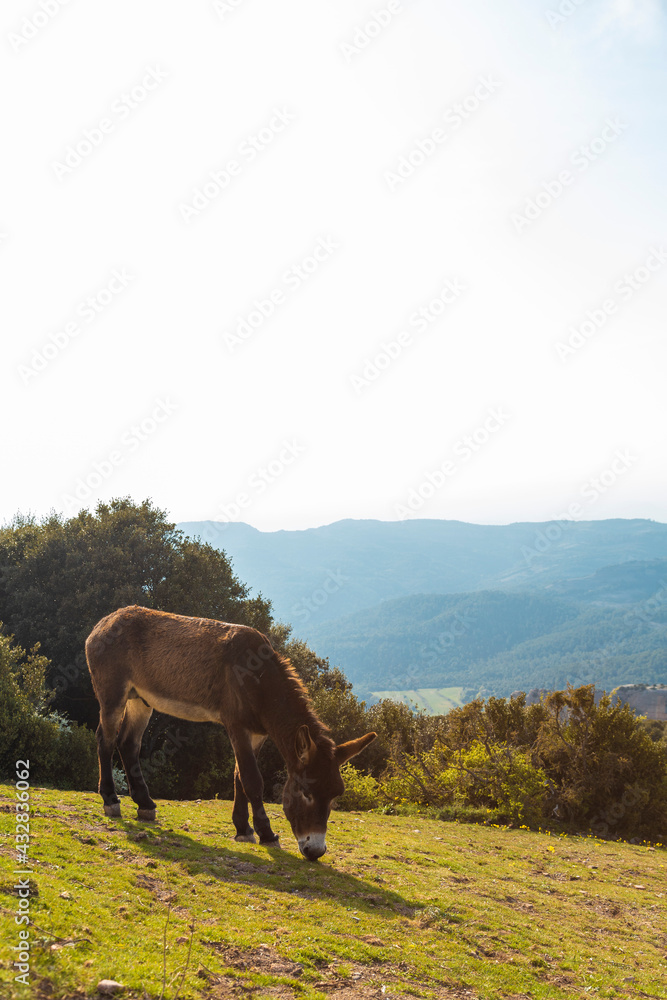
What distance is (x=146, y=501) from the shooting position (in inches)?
1500

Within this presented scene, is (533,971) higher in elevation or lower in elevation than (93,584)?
lower

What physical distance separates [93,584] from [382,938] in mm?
27271

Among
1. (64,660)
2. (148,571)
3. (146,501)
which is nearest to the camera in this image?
(64,660)

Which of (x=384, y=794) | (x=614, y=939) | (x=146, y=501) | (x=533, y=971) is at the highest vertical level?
(x=146, y=501)

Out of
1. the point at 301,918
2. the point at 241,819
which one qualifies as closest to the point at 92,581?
the point at 241,819

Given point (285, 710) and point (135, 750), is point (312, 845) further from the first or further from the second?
point (135, 750)

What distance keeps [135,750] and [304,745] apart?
383 cm

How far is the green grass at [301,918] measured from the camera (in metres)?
5.48

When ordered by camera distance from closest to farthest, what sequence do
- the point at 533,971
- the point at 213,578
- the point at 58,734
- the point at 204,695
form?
the point at 533,971 → the point at 204,695 → the point at 58,734 → the point at 213,578

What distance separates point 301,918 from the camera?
7.14 metres

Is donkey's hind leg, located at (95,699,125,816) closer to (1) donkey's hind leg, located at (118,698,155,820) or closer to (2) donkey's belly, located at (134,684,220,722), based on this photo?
(1) donkey's hind leg, located at (118,698,155,820)

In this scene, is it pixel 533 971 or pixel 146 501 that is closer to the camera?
pixel 533 971

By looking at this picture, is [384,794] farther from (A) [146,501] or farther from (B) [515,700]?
(A) [146,501]

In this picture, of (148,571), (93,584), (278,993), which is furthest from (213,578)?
(278,993)
